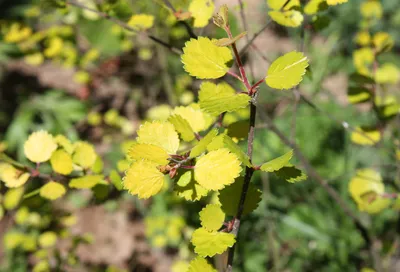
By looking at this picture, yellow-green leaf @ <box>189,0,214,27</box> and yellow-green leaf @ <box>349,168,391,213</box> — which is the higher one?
yellow-green leaf @ <box>189,0,214,27</box>

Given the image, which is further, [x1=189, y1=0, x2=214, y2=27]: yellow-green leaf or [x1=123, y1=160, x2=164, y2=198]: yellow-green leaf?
[x1=189, y1=0, x2=214, y2=27]: yellow-green leaf

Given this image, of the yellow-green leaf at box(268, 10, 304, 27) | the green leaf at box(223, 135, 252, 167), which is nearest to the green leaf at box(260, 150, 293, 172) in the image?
the green leaf at box(223, 135, 252, 167)

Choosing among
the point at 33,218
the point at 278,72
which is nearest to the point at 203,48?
the point at 278,72

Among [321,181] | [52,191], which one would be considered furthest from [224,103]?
[321,181]

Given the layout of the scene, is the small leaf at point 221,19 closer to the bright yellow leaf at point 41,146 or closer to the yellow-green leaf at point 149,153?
the yellow-green leaf at point 149,153

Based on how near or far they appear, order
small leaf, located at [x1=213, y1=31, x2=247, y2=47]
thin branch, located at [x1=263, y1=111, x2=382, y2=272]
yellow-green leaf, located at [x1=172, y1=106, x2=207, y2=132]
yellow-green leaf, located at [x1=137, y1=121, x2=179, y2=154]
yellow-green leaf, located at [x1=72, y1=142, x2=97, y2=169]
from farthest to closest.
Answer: thin branch, located at [x1=263, y1=111, x2=382, y2=272] < yellow-green leaf, located at [x1=72, y1=142, x2=97, y2=169] < yellow-green leaf, located at [x1=172, y1=106, x2=207, y2=132] < yellow-green leaf, located at [x1=137, y1=121, x2=179, y2=154] < small leaf, located at [x1=213, y1=31, x2=247, y2=47]

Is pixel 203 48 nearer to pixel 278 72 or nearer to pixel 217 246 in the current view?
pixel 278 72

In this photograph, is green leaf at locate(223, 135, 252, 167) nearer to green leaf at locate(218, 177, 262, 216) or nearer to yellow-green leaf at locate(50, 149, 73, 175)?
green leaf at locate(218, 177, 262, 216)
